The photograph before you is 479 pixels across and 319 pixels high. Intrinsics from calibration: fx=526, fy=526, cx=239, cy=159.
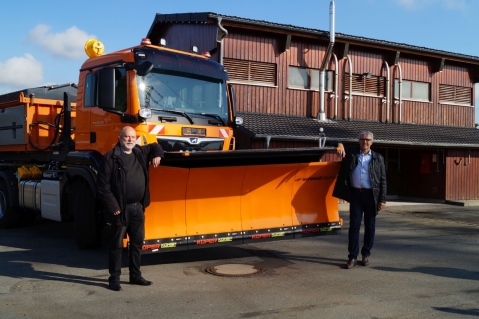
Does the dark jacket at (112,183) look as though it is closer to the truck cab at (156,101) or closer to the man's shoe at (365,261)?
the truck cab at (156,101)

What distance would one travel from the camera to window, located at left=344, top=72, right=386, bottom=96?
19141 mm

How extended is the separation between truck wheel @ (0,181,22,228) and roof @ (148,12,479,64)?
776 cm

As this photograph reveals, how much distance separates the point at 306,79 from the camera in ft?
59.8

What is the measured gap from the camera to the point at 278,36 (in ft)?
57.3

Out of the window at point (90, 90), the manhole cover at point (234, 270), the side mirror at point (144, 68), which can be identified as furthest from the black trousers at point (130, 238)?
the window at point (90, 90)

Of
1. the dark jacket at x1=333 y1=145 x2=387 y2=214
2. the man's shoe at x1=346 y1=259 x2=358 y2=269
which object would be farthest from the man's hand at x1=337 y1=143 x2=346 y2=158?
the man's shoe at x1=346 y1=259 x2=358 y2=269

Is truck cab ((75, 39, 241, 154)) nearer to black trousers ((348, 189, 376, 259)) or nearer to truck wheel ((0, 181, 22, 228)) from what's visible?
black trousers ((348, 189, 376, 259))

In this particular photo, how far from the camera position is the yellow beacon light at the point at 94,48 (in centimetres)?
893

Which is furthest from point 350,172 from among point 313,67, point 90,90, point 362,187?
point 313,67

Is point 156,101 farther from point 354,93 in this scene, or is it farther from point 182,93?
point 354,93

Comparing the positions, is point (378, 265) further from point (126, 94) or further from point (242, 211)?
point (126, 94)

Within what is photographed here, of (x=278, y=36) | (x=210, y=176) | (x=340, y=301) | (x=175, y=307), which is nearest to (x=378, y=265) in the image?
(x=340, y=301)

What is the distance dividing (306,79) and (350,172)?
1107 centimetres

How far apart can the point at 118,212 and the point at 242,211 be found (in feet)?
6.78
